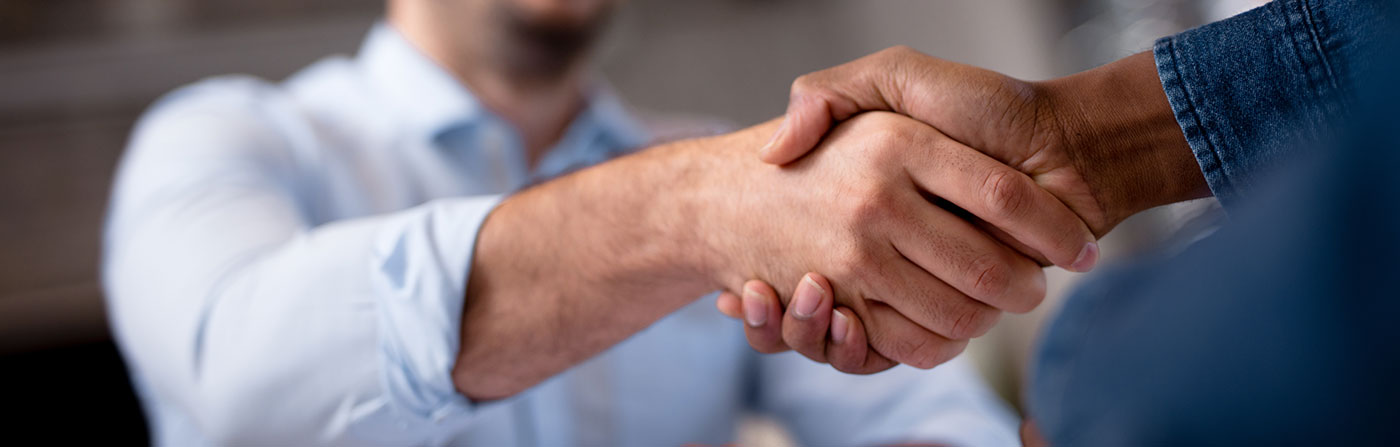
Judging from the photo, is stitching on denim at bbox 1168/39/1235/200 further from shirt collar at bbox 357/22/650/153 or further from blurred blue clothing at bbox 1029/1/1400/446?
shirt collar at bbox 357/22/650/153

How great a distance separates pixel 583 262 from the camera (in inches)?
22.0

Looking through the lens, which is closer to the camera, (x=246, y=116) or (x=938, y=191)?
(x=938, y=191)

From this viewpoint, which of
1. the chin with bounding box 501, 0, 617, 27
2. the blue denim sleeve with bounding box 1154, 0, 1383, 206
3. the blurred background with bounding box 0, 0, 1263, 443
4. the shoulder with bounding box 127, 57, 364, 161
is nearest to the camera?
the blue denim sleeve with bounding box 1154, 0, 1383, 206

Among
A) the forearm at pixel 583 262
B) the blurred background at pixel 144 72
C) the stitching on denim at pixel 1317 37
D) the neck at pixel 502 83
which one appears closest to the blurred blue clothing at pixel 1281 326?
the stitching on denim at pixel 1317 37

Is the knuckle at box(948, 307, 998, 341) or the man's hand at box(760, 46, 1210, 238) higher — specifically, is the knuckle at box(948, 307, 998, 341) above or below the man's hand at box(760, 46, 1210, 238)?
below

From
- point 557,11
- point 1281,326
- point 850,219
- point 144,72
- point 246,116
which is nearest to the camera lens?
point 1281,326

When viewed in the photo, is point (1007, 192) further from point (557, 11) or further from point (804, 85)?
point (557, 11)

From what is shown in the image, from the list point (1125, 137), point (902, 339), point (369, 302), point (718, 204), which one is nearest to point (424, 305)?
point (369, 302)

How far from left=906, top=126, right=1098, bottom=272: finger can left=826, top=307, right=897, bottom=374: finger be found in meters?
0.10

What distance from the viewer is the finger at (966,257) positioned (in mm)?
491

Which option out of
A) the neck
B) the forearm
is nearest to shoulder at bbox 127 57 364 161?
the neck

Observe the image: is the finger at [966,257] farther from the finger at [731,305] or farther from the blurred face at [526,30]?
the blurred face at [526,30]

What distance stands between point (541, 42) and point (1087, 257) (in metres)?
0.73

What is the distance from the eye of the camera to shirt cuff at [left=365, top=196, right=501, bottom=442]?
543mm
